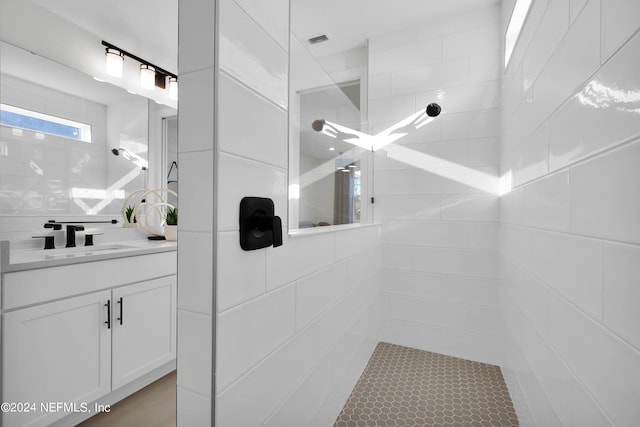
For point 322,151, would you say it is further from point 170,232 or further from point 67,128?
point 67,128

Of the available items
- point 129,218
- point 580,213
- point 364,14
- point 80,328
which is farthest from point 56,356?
point 364,14

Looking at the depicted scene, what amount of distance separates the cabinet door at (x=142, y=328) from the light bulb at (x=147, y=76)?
56.7 inches

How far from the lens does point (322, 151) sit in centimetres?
138

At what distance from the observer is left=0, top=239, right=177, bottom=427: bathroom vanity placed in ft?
3.35

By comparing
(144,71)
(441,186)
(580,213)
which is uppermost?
(144,71)

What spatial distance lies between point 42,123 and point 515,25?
245 cm

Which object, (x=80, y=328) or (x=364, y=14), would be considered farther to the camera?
(x=364, y=14)

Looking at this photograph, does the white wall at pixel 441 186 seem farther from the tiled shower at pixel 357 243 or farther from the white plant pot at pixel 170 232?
the white plant pot at pixel 170 232

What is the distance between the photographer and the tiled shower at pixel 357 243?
476 millimetres

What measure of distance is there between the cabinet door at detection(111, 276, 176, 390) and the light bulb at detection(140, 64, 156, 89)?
144cm

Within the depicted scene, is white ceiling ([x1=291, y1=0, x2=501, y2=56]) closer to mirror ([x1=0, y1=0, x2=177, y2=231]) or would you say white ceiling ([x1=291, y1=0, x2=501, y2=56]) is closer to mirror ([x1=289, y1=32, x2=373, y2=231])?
mirror ([x1=289, y1=32, x2=373, y2=231])

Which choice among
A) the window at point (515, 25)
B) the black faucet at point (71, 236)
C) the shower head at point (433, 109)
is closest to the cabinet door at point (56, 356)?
the black faucet at point (71, 236)

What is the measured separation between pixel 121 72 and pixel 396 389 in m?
2.62

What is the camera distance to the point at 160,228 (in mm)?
1923
